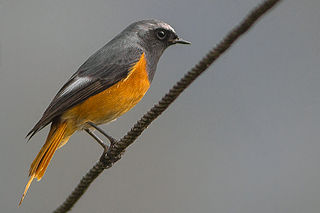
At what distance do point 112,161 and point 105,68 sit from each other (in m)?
0.85

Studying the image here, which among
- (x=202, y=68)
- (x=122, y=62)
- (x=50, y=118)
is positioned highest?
(x=202, y=68)

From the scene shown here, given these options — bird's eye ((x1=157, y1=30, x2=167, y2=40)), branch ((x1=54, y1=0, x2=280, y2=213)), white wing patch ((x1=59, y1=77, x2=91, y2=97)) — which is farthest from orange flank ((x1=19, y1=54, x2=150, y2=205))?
branch ((x1=54, y1=0, x2=280, y2=213))

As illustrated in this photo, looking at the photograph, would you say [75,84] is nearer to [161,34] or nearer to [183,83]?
[161,34]

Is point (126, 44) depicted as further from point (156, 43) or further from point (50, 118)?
point (50, 118)

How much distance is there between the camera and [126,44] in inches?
159

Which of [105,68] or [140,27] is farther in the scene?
[140,27]

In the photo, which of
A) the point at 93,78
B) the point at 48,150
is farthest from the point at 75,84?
the point at 48,150

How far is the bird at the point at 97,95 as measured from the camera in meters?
3.58

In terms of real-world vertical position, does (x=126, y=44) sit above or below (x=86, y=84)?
above

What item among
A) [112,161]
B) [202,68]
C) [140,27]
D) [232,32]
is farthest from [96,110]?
[232,32]

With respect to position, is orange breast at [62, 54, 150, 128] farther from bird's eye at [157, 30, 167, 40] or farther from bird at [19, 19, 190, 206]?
bird's eye at [157, 30, 167, 40]

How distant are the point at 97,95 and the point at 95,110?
0.43 feet

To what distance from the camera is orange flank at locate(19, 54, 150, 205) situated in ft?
11.8

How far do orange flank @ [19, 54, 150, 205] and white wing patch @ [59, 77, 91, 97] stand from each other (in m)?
0.16
